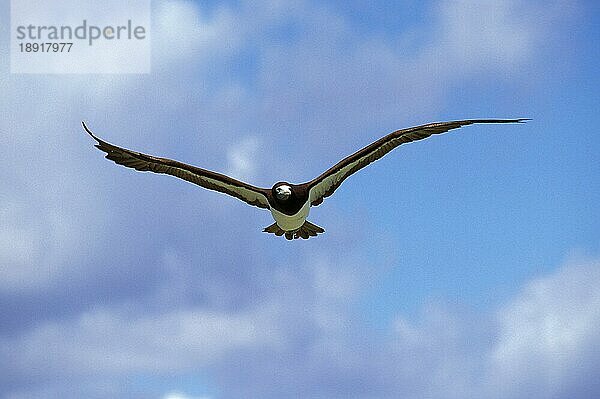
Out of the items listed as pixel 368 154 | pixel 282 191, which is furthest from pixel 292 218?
pixel 368 154

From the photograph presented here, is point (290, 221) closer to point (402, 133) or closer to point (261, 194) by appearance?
point (261, 194)

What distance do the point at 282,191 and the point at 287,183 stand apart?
1.75ft

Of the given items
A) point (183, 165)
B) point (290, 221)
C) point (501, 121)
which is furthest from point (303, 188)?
point (501, 121)

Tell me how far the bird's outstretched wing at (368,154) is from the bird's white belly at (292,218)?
0.40m

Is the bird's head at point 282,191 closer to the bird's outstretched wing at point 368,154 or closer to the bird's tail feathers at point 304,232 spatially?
the bird's outstretched wing at point 368,154

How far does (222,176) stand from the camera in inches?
1464

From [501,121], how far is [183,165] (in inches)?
342

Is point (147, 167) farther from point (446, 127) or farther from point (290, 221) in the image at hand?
point (446, 127)

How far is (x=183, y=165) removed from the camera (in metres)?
36.7

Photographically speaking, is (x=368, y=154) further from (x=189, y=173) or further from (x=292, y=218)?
(x=189, y=173)

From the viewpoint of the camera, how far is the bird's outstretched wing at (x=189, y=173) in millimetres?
36062

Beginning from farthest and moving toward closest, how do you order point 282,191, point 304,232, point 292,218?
point 304,232 < point 292,218 < point 282,191

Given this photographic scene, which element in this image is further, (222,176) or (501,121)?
(222,176)

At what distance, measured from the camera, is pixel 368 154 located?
36625 millimetres
